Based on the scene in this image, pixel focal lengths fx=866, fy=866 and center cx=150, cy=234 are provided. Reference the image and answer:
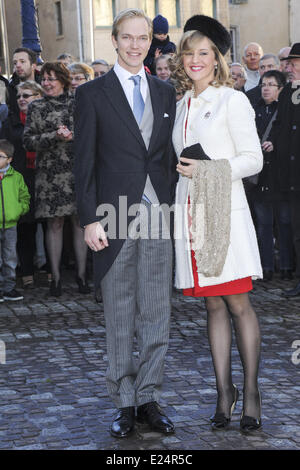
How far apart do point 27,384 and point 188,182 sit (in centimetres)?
192

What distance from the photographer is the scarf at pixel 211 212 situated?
14.8ft

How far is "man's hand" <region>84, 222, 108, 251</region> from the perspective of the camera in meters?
4.62

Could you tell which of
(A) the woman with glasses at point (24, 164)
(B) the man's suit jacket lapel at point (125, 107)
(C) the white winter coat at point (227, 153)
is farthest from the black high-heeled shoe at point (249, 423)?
(A) the woman with glasses at point (24, 164)

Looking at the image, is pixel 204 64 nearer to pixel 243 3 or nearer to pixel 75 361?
pixel 75 361

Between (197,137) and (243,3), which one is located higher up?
(243,3)

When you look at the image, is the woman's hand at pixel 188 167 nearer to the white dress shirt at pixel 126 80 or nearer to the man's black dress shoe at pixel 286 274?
the white dress shirt at pixel 126 80

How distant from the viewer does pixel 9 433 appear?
469 cm

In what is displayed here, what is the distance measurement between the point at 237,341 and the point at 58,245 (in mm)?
4660

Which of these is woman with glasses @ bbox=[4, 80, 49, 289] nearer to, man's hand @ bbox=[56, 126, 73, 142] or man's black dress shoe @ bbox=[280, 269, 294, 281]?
man's hand @ bbox=[56, 126, 73, 142]

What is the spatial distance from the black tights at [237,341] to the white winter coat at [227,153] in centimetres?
19

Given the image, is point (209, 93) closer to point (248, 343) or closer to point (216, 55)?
point (216, 55)

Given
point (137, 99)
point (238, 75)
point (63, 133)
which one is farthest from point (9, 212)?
point (137, 99)

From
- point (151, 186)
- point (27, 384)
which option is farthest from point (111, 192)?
point (27, 384)

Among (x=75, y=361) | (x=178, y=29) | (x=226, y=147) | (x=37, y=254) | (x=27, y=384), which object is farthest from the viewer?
(x=178, y=29)
